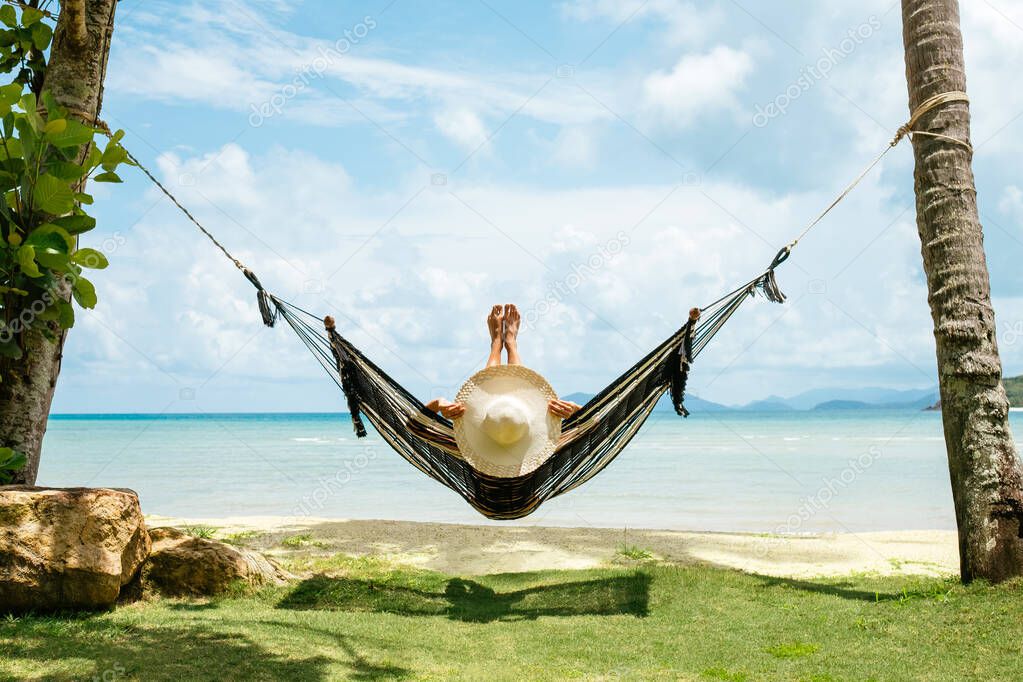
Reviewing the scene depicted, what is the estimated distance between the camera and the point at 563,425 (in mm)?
3381

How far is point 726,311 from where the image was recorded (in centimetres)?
327

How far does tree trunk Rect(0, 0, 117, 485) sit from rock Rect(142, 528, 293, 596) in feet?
1.77

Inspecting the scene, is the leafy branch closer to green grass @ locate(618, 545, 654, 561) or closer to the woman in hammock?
the woman in hammock

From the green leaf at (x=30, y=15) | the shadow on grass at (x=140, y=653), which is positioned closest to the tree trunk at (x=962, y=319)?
the shadow on grass at (x=140, y=653)

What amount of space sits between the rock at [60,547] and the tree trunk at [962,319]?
3021 millimetres

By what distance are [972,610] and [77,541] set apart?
3.05 meters

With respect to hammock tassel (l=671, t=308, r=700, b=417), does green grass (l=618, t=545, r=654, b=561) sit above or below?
below

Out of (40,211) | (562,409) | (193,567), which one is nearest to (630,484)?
(562,409)

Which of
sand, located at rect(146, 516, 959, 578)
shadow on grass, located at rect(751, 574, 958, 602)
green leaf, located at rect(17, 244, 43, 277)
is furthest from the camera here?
sand, located at rect(146, 516, 959, 578)

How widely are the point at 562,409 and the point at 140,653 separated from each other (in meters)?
1.70

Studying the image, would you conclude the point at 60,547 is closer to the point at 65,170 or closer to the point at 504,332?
the point at 65,170

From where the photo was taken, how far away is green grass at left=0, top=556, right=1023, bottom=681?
2.41m

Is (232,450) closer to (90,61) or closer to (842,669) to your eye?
(90,61)

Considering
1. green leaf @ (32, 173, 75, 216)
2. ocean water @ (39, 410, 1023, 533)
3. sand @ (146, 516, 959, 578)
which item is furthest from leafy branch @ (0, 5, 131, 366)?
ocean water @ (39, 410, 1023, 533)
